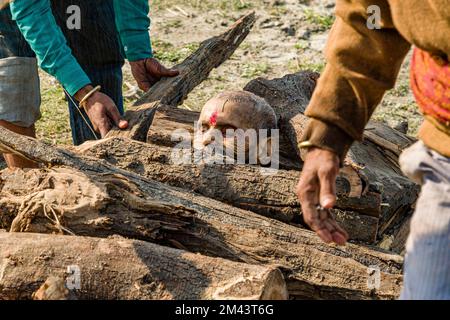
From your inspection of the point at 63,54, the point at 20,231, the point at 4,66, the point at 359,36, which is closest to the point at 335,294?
the point at 359,36

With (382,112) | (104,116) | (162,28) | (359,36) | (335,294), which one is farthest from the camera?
(162,28)

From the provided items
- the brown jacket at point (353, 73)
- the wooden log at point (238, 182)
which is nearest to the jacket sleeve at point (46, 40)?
the wooden log at point (238, 182)

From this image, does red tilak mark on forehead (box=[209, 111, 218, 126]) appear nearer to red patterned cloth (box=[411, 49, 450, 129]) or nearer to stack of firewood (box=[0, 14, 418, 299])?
stack of firewood (box=[0, 14, 418, 299])

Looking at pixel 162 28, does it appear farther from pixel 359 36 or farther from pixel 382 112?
pixel 359 36

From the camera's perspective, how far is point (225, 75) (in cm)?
700

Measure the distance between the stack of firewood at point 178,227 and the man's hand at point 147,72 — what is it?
871 millimetres

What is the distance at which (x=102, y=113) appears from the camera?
418 centimetres

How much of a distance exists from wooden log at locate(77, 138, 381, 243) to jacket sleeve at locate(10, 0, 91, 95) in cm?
68

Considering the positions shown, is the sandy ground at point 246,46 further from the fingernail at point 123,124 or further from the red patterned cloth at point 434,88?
the red patterned cloth at point 434,88

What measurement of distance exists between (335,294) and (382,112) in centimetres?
345

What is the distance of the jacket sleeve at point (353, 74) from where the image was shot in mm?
2469

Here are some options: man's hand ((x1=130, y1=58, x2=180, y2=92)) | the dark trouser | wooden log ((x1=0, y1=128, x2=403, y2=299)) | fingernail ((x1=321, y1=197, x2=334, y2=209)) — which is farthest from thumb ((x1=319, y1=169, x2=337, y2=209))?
the dark trouser

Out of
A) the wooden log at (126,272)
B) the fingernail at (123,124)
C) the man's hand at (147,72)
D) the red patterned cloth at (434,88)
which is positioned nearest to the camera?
the red patterned cloth at (434,88)

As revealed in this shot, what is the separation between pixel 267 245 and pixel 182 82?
1637 mm
